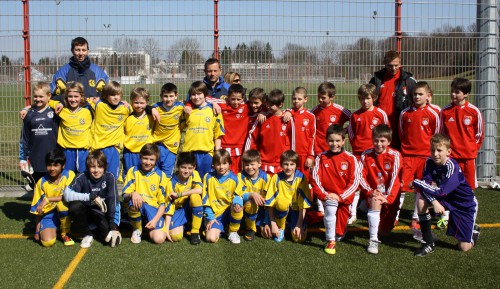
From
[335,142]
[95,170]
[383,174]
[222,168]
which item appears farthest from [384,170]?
[95,170]

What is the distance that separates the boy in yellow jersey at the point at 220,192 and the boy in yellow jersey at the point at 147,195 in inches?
18.8

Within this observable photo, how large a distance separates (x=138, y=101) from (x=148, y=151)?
0.76 metres

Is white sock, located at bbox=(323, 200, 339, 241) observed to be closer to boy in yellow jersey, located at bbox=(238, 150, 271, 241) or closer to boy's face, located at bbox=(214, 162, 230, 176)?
boy in yellow jersey, located at bbox=(238, 150, 271, 241)

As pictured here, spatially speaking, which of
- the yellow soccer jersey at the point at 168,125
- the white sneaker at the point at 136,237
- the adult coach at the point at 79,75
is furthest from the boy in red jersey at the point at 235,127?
the adult coach at the point at 79,75

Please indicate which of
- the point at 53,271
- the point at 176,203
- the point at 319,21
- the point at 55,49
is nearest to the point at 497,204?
the point at 319,21

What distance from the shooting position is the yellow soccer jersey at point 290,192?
18.6 ft

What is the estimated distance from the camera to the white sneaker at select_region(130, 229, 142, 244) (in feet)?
18.3

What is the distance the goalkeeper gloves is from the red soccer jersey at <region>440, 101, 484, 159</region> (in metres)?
4.01

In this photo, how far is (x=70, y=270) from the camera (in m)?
4.72

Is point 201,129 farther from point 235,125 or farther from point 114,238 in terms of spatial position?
point 114,238

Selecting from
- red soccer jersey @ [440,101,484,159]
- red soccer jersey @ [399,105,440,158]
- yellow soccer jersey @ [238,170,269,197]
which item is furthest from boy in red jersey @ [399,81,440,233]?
yellow soccer jersey @ [238,170,269,197]

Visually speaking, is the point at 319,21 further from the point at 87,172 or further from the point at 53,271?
the point at 53,271

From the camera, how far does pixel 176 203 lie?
231 inches

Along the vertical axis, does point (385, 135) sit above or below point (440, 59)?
below
